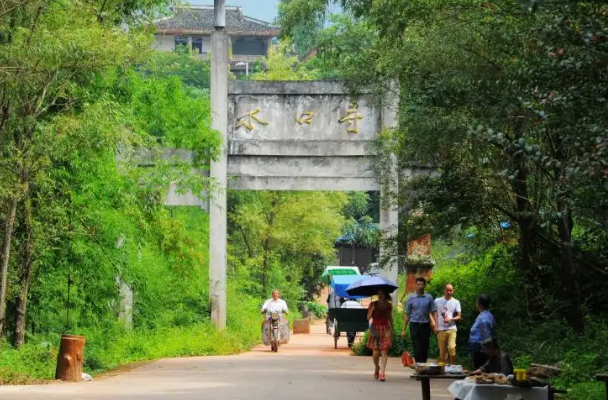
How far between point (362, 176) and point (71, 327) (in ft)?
29.3

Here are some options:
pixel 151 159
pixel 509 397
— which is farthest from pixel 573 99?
pixel 151 159

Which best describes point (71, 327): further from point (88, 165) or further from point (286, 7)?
point (286, 7)

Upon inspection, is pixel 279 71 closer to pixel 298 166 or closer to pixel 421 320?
pixel 298 166

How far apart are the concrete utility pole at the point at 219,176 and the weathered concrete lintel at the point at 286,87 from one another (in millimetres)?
352

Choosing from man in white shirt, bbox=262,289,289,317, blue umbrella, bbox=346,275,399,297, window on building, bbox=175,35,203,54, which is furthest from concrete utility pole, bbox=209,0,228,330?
window on building, bbox=175,35,203,54

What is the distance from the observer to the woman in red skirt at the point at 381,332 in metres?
19.0

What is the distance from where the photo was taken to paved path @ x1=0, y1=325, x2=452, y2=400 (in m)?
16.2

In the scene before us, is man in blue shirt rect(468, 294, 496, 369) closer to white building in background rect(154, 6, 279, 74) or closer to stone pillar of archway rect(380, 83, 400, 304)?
stone pillar of archway rect(380, 83, 400, 304)

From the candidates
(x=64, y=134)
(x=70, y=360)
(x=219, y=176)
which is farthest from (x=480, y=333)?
(x=219, y=176)

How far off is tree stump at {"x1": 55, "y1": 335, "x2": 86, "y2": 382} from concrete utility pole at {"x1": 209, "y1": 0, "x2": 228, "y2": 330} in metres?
11.5

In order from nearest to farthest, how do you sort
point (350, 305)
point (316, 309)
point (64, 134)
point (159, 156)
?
point (64, 134) < point (159, 156) < point (350, 305) < point (316, 309)

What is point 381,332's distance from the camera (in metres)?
19.1

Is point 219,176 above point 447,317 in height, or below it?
above

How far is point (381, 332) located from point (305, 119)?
11.9 metres
